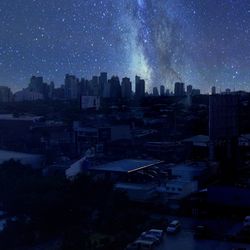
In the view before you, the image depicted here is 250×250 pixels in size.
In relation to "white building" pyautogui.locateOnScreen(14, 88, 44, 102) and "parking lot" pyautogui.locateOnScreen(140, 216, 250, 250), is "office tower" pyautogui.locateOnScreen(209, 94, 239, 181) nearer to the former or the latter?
"parking lot" pyautogui.locateOnScreen(140, 216, 250, 250)

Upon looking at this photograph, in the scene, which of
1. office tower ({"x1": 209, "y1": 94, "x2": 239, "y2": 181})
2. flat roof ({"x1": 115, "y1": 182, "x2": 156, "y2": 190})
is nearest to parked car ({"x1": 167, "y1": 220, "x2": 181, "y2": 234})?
flat roof ({"x1": 115, "y1": 182, "x2": 156, "y2": 190})

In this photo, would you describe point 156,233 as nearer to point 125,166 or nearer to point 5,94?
point 125,166

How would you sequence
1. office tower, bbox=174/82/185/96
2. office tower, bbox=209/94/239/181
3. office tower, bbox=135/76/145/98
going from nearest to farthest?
1. office tower, bbox=209/94/239/181
2. office tower, bbox=135/76/145/98
3. office tower, bbox=174/82/185/96

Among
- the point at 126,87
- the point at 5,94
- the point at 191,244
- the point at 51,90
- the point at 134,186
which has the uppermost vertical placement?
the point at 126,87

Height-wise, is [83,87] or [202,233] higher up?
[83,87]

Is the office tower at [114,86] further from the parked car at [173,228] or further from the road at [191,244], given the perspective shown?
the road at [191,244]

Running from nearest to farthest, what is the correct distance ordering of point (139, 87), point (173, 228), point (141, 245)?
point (141, 245), point (173, 228), point (139, 87)

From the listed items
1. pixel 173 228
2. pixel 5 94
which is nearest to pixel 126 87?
pixel 5 94
